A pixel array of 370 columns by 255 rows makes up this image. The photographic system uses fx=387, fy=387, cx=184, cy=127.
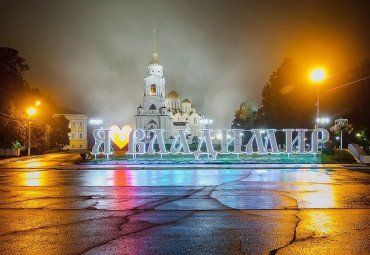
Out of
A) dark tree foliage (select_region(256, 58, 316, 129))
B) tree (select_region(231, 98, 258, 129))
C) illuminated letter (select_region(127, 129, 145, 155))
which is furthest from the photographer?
tree (select_region(231, 98, 258, 129))

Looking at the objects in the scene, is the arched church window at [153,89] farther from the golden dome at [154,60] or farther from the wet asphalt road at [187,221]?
the wet asphalt road at [187,221]

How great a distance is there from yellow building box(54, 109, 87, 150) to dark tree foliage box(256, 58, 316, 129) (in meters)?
63.7

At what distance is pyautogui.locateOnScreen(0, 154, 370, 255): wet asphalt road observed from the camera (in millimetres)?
7316

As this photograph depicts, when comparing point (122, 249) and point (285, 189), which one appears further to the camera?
point (285, 189)

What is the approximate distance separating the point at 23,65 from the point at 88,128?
201 ft

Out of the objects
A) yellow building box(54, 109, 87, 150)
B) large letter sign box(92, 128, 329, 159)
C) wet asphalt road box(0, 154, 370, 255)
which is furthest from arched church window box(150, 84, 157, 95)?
wet asphalt road box(0, 154, 370, 255)

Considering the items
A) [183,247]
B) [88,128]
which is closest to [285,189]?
[183,247]

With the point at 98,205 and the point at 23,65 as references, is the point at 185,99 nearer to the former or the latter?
the point at 23,65

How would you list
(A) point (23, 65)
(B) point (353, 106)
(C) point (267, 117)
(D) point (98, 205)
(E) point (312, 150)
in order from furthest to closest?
(C) point (267, 117), (B) point (353, 106), (A) point (23, 65), (E) point (312, 150), (D) point (98, 205)

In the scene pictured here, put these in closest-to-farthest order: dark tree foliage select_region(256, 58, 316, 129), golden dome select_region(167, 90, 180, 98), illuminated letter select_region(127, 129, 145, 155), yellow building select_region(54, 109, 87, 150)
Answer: illuminated letter select_region(127, 129, 145, 155), dark tree foliage select_region(256, 58, 316, 129), yellow building select_region(54, 109, 87, 150), golden dome select_region(167, 90, 180, 98)

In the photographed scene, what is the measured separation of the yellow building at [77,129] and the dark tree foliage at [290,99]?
63.7 m

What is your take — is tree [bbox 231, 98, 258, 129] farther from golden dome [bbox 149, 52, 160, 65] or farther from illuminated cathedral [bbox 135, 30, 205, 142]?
golden dome [bbox 149, 52, 160, 65]

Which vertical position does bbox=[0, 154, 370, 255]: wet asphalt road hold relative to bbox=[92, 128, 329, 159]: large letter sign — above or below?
below

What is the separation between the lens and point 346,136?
245 feet
